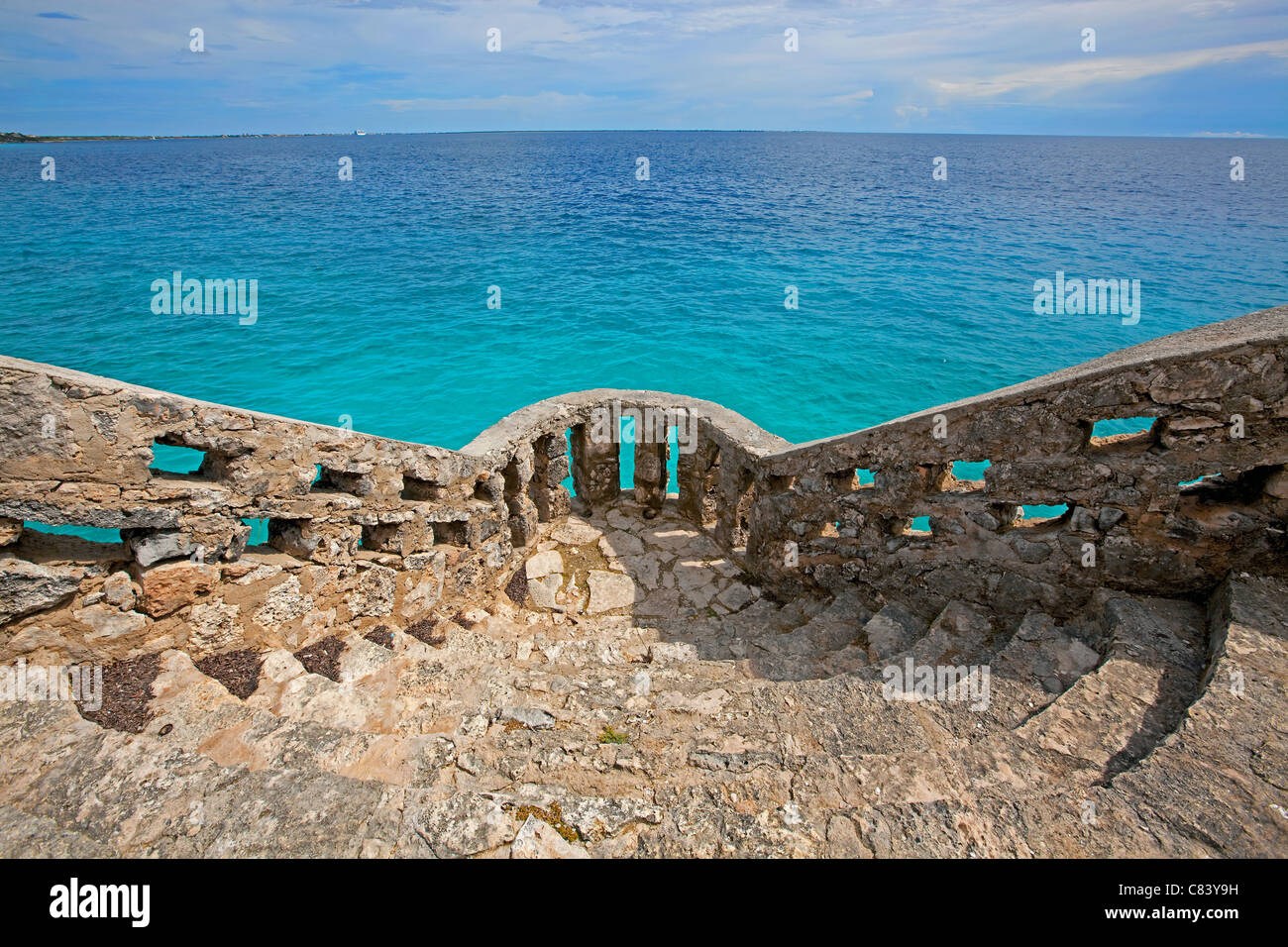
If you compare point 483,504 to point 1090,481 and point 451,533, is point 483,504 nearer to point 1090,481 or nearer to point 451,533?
point 451,533

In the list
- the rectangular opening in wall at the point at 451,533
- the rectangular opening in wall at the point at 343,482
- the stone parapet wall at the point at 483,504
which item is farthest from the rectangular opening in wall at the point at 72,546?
the rectangular opening in wall at the point at 451,533

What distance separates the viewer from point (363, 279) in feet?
101

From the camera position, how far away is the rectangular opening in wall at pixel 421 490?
6391mm

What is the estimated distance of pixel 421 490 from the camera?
645 centimetres

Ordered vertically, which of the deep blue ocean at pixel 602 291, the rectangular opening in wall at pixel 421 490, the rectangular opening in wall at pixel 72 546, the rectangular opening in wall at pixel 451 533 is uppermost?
the deep blue ocean at pixel 602 291

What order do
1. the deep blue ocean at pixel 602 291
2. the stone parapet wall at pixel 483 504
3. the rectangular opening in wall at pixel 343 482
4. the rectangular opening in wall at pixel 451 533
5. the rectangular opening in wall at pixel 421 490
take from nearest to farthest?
the stone parapet wall at pixel 483 504 < the rectangular opening in wall at pixel 343 482 < the rectangular opening in wall at pixel 421 490 < the rectangular opening in wall at pixel 451 533 < the deep blue ocean at pixel 602 291

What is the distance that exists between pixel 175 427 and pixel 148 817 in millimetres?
2514

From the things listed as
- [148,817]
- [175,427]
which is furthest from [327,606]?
[148,817]

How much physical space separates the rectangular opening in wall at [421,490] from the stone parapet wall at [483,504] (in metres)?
0.02

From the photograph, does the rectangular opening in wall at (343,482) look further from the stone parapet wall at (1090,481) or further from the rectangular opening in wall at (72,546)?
the stone parapet wall at (1090,481)

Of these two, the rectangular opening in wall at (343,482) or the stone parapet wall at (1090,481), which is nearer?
the stone parapet wall at (1090,481)

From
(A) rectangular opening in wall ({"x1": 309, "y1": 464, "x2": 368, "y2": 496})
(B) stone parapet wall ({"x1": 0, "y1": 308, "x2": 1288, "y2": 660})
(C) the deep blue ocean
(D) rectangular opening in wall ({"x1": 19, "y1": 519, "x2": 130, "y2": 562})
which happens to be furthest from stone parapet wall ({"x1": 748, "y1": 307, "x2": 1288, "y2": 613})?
(C) the deep blue ocean

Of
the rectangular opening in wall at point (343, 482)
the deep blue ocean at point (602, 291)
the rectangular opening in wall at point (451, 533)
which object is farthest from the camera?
the deep blue ocean at point (602, 291)

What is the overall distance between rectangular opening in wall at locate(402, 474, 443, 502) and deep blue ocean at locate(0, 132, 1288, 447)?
12287 mm
